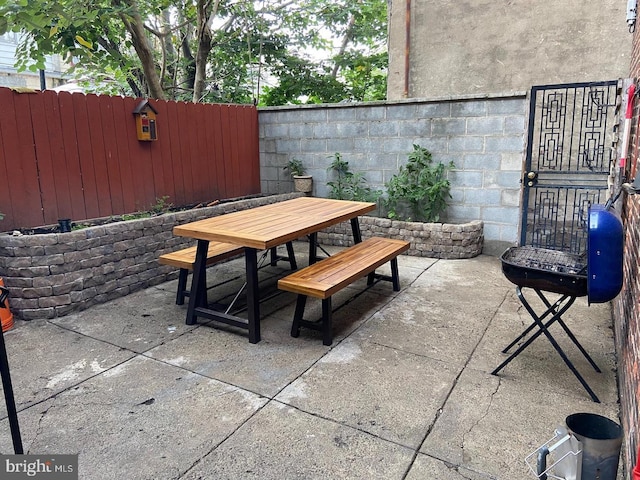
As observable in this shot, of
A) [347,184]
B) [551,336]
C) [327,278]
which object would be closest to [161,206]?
[347,184]

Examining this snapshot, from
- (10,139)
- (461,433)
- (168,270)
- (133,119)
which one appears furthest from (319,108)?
→ (461,433)

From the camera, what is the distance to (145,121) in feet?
15.8

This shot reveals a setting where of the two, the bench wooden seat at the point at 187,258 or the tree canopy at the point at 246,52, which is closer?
the bench wooden seat at the point at 187,258

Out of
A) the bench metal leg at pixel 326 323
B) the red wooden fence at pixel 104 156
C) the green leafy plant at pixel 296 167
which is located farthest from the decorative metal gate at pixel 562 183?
the red wooden fence at pixel 104 156

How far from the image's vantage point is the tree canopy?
24.0ft

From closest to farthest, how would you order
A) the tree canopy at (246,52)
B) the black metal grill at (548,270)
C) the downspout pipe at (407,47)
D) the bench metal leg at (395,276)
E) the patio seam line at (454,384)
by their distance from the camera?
the patio seam line at (454,384), the black metal grill at (548,270), the bench metal leg at (395,276), the downspout pipe at (407,47), the tree canopy at (246,52)

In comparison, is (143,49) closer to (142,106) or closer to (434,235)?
(142,106)

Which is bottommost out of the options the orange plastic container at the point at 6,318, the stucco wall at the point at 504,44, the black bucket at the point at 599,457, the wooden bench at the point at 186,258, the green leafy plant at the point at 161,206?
the orange plastic container at the point at 6,318

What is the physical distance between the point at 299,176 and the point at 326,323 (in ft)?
11.7

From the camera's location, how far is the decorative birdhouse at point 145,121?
15.6 feet

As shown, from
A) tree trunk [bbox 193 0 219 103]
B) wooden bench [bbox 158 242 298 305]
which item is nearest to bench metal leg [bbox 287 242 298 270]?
wooden bench [bbox 158 242 298 305]

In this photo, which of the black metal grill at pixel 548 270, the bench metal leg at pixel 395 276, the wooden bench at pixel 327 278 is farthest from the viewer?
the bench metal leg at pixel 395 276

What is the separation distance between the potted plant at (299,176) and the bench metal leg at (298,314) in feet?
10.7

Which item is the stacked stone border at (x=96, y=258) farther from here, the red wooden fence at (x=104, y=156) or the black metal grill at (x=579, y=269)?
the black metal grill at (x=579, y=269)
